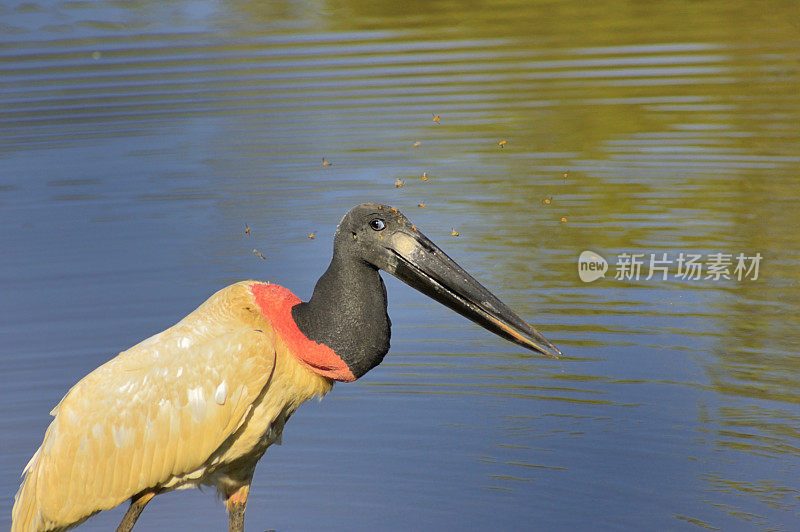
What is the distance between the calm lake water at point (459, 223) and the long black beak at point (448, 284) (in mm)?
1143

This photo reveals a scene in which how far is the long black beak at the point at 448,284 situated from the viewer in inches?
215

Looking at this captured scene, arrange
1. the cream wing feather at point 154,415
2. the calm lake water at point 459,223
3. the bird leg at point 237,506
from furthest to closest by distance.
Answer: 1. the calm lake water at point 459,223
2. the bird leg at point 237,506
3. the cream wing feather at point 154,415

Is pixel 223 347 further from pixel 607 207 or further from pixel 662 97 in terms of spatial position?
pixel 662 97

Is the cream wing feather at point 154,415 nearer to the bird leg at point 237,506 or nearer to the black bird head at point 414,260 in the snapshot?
the bird leg at point 237,506

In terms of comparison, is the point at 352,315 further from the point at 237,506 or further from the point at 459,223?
the point at 459,223

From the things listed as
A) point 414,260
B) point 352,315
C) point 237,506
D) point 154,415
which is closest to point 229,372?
point 154,415

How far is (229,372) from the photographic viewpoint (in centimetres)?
537

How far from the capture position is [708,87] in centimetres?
1566

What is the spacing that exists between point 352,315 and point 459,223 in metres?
5.68

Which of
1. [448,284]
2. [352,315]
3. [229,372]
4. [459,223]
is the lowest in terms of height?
[229,372]

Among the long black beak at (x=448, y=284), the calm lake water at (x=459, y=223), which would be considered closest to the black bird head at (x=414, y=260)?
the long black beak at (x=448, y=284)

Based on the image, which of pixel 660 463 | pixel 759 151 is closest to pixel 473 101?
pixel 759 151

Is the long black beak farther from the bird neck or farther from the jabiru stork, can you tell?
the bird neck

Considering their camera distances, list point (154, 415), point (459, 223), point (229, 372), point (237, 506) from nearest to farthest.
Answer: point (229, 372) → point (154, 415) → point (237, 506) → point (459, 223)
